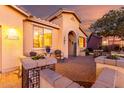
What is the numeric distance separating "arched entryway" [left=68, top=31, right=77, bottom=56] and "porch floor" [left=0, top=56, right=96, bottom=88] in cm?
18

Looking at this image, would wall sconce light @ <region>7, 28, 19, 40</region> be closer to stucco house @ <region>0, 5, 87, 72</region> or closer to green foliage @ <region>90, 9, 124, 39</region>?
stucco house @ <region>0, 5, 87, 72</region>

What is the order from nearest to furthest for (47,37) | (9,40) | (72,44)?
(9,40) < (72,44) < (47,37)

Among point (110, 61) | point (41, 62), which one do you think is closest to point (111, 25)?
point (110, 61)

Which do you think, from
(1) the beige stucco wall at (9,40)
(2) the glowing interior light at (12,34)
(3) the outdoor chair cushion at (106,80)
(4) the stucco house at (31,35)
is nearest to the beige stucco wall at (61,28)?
(4) the stucco house at (31,35)

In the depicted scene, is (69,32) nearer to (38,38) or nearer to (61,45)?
(61,45)

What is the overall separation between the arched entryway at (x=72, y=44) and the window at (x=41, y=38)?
651mm

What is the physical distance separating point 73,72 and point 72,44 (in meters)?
1.08

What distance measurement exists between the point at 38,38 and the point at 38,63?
2.54m

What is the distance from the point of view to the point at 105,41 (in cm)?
294

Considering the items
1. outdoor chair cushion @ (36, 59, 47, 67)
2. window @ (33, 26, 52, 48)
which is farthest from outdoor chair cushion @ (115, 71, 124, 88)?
window @ (33, 26, 52, 48)

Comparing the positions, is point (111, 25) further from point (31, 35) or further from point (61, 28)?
point (31, 35)

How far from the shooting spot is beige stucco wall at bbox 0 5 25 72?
156 inches

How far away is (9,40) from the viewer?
4.21 m
